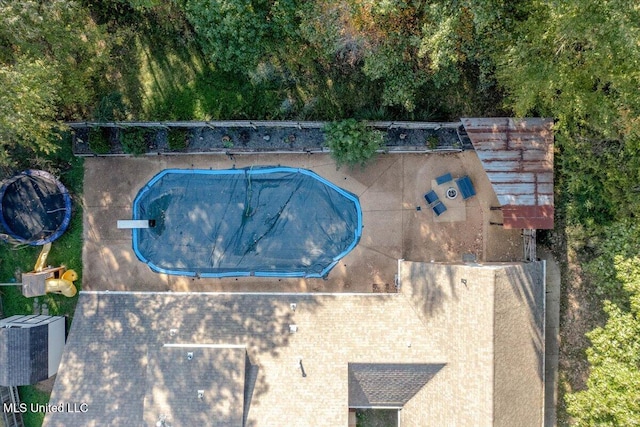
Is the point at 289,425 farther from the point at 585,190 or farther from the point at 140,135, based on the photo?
the point at 585,190

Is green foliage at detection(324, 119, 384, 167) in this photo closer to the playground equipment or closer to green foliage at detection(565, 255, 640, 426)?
green foliage at detection(565, 255, 640, 426)

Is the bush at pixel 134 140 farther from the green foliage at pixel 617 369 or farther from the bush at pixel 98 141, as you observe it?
the green foliage at pixel 617 369

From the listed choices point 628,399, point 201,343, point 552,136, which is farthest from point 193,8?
point 628,399

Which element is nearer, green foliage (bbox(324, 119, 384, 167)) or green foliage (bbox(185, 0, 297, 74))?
green foliage (bbox(185, 0, 297, 74))

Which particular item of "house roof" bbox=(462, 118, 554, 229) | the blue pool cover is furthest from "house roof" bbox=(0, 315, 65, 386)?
"house roof" bbox=(462, 118, 554, 229)

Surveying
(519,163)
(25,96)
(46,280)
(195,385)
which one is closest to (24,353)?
(46,280)

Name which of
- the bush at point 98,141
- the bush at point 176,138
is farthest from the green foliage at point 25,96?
the bush at point 176,138
